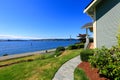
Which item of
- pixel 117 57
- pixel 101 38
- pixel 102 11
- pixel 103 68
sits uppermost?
pixel 102 11

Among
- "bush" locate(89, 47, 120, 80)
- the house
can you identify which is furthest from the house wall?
"bush" locate(89, 47, 120, 80)

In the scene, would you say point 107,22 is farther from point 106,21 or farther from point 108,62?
point 108,62

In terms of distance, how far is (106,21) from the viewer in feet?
42.3

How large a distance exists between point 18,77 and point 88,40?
15485 mm

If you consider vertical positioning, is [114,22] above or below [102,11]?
below

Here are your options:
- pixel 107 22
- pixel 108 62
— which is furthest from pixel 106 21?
pixel 108 62

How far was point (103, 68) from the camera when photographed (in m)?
10.2

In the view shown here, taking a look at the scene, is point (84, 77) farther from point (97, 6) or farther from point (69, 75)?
point (97, 6)

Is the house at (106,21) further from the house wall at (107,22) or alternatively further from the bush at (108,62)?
the bush at (108,62)

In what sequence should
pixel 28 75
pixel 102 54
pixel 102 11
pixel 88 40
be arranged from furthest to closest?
pixel 88 40 → pixel 28 75 → pixel 102 11 → pixel 102 54

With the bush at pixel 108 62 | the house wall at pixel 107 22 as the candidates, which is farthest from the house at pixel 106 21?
the bush at pixel 108 62

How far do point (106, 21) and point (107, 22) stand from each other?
0.13 metres

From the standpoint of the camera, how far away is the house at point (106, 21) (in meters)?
12.3

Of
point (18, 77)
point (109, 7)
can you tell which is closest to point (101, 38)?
point (109, 7)
